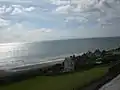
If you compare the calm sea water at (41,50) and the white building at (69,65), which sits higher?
the calm sea water at (41,50)

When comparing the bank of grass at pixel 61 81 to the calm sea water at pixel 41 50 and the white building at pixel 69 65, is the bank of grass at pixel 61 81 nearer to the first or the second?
the white building at pixel 69 65

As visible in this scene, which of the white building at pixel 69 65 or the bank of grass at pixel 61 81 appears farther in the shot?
the white building at pixel 69 65

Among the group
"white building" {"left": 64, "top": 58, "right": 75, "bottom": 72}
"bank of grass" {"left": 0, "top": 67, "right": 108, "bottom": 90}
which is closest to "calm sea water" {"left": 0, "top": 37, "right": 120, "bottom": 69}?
"white building" {"left": 64, "top": 58, "right": 75, "bottom": 72}

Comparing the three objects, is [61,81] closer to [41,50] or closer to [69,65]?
[69,65]

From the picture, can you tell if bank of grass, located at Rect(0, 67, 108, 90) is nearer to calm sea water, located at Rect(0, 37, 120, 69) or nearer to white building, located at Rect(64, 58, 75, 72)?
white building, located at Rect(64, 58, 75, 72)

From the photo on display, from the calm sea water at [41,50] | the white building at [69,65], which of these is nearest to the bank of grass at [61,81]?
the white building at [69,65]
